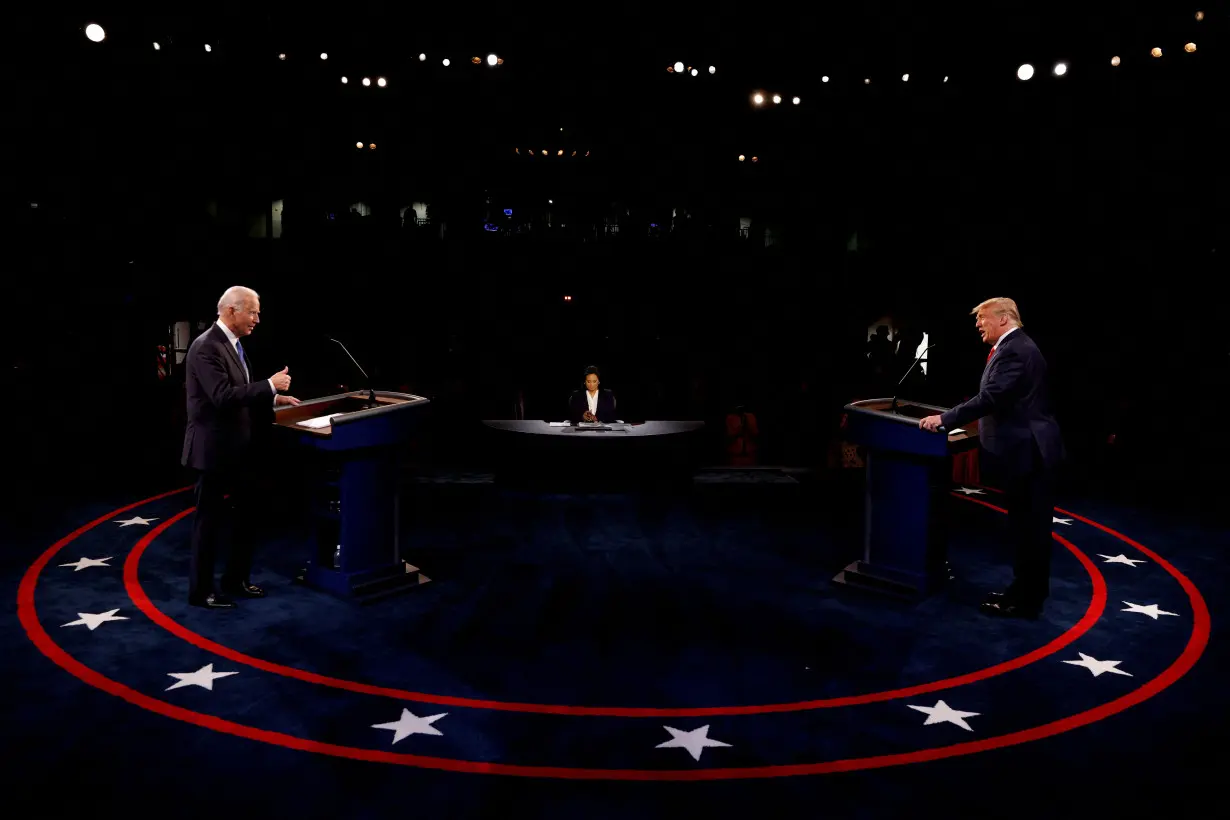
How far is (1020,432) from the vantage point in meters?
4.54

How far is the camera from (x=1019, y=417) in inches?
180

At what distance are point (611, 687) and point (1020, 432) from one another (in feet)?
8.56

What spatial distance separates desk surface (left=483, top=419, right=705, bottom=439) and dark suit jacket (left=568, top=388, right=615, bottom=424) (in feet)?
0.93

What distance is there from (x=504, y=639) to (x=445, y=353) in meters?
10.7

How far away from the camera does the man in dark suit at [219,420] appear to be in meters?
4.39

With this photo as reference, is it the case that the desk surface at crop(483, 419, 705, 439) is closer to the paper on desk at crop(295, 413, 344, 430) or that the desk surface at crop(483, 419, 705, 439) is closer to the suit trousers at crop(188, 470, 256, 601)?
the paper on desk at crop(295, 413, 344, 430)

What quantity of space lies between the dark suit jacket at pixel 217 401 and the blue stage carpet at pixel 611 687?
90 cm

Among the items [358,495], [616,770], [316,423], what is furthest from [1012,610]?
[316,423]

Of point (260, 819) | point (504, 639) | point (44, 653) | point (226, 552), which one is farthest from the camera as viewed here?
point (226, 552)

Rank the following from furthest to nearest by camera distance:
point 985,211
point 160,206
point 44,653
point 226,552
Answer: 1. point 160,206
2. point 985,211
3. point 226,552
4. point 44,653

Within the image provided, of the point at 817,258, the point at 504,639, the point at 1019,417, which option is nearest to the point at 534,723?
the point at 504,639

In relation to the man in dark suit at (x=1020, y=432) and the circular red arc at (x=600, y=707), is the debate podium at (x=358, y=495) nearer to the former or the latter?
the circular red arc at (x=600, y=707)

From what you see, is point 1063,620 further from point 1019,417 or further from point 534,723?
point 534,723

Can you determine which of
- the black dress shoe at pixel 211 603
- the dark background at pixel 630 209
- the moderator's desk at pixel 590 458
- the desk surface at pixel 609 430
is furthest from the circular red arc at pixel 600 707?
the dark background at pixel 630 209
